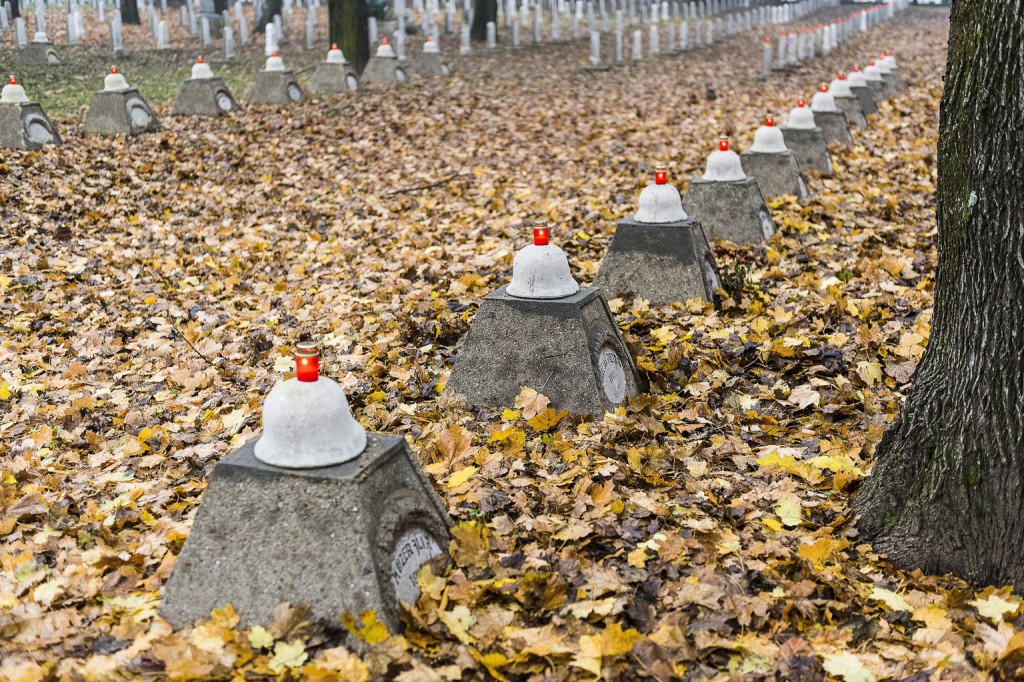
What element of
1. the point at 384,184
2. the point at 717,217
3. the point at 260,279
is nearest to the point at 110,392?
the point at 260,279

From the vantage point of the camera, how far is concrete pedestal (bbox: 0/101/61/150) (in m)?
11.2

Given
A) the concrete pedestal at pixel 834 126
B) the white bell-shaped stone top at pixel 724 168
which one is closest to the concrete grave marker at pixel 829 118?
the concrete pedestal at pixel 834 126

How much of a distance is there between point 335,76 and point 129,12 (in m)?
13.7

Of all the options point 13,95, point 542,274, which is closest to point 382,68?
point 13,95

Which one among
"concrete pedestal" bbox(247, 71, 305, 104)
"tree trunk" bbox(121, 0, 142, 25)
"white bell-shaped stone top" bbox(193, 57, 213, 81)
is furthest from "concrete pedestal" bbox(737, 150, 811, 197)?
"tree trunk" bbox(121, 0, 142, 25)

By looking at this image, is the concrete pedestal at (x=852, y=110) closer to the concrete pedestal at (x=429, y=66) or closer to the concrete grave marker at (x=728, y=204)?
the concrete grave marker at (x=728, y=204)

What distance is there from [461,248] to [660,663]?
551cm

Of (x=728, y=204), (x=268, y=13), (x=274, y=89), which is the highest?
(x=268, y=13)

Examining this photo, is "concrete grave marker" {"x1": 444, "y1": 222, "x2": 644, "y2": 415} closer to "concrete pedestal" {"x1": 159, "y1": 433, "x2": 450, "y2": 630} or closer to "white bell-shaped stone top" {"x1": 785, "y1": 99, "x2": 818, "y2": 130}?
"concrete pedestal" {"x1": 159, "y1": 433, "x2": 450, "y2": 630}

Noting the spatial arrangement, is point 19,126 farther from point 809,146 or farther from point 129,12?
point 129,12

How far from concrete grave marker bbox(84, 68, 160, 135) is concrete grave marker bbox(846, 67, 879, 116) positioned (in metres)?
10.2

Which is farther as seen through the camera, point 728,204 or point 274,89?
point 274,89

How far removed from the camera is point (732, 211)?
7.93 metres

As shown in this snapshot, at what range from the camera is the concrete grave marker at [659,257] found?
6.43 metres
